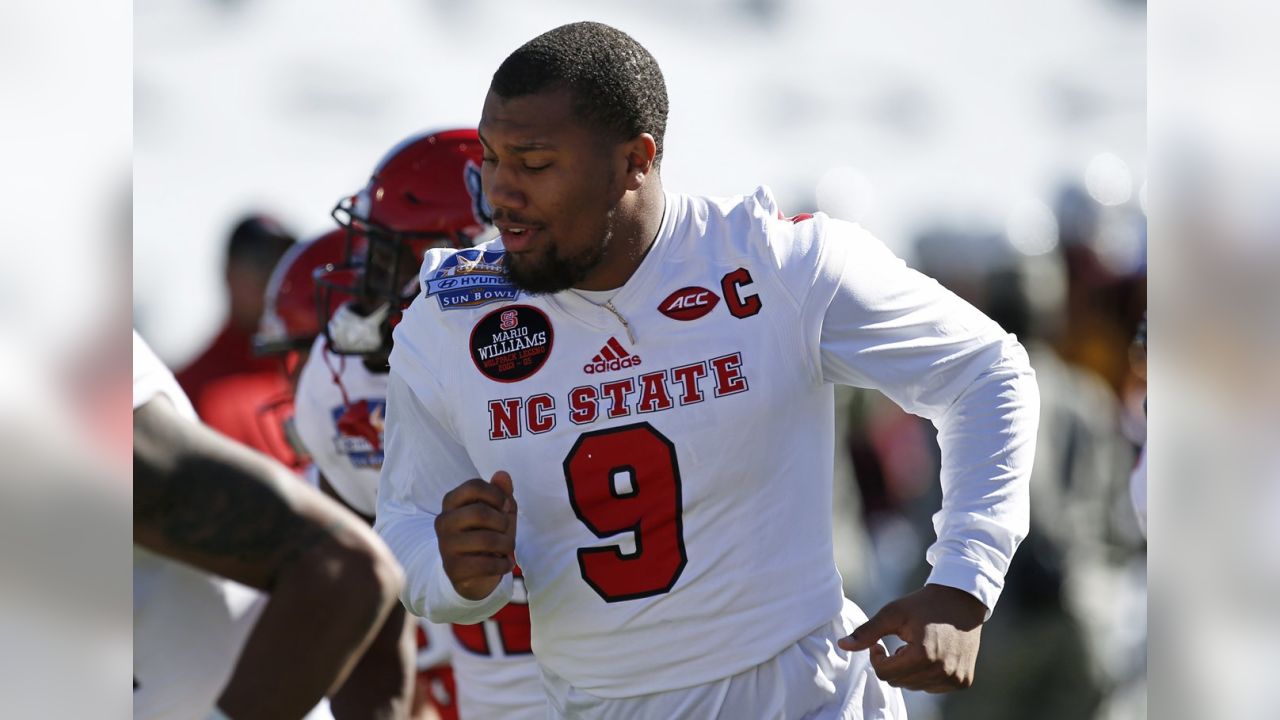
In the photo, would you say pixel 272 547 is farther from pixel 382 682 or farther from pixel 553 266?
pixel 382 682

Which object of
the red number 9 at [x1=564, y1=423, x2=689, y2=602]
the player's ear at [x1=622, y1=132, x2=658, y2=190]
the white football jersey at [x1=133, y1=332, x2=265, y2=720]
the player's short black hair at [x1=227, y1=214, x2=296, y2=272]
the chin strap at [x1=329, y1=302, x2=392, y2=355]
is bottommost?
the white football jersey at [x1=133, y1=332, x2=265, y2=720]

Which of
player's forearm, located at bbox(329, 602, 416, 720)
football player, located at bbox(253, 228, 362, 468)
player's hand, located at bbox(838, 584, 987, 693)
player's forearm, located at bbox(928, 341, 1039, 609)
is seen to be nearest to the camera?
player's hand, located at bbox(838, 584, 987, 693)

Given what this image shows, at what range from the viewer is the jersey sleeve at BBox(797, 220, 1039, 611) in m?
2.66

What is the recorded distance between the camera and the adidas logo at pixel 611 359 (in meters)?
2.74

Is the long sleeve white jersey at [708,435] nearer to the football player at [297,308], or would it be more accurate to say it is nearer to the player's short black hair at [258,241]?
the football player at [297,308]

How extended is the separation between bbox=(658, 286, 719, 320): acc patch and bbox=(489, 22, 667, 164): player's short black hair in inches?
12.1

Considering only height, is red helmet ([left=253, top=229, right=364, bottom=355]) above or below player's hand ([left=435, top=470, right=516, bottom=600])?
above

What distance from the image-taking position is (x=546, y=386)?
276 centimetres

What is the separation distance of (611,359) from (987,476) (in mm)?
709

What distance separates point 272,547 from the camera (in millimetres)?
2014

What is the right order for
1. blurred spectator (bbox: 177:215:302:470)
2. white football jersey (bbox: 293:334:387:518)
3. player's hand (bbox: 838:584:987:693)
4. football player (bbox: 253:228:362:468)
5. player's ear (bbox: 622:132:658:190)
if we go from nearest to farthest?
player's hand (bbox: 838:584:987:693)
player's ear (bbox: 622:132:658:190)
white football jersey (bbox: 293:334:387:518)
football player (bbox: 253:228:362:468)
blurred spectator (bbox: 177:215:302:470)

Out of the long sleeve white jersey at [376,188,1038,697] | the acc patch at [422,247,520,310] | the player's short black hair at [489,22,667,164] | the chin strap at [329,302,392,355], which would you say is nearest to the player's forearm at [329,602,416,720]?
the chin strap at [329,302,392,355]

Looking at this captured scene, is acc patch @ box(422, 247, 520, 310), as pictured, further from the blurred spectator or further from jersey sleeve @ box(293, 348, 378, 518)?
the blurred spectator
